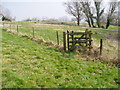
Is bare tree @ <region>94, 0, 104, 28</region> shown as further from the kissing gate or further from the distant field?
the kissing gate

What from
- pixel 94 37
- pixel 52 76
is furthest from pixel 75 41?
pixel 94 37

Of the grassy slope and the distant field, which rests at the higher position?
the distant field

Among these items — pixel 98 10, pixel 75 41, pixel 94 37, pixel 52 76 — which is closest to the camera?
pixel 52 76

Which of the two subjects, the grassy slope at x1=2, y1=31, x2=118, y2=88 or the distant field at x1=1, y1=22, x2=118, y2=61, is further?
the distant field at x1=1, y1=22, x2=118, y2=61

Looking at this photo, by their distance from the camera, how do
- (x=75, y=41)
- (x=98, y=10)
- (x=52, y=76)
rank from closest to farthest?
(x=52, y=76), (x=75, y=41), (x=98, y=10)

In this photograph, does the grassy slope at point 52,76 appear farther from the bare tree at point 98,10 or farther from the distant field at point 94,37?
the bare tree at point 98,10

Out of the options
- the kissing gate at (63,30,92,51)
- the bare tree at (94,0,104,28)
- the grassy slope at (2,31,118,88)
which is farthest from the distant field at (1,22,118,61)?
the bare tree at (94,0,104,28)

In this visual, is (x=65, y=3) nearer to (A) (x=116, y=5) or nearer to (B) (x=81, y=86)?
(A) (x=116, y=5)

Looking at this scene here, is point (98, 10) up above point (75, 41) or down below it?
above

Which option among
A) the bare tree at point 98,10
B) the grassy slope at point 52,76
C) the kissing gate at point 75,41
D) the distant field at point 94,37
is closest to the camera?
the grassy slope at point 52,76

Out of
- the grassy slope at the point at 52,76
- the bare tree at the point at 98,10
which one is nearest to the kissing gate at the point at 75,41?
the grassy slope at the point at 52,76

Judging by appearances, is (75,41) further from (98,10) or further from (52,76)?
(98,10)

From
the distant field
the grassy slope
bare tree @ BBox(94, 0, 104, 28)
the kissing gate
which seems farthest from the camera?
bare tree @ BBox(94, 0, 104, 28)

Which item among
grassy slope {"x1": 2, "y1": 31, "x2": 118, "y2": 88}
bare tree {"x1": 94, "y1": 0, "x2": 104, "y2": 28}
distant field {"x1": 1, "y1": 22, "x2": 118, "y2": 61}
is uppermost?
bare tree {"x1": 94, "y1": 0, "x2": 104, "y2": 28}
